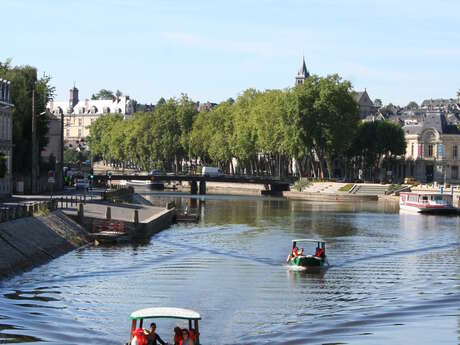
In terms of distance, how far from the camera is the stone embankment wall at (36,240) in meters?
61.4

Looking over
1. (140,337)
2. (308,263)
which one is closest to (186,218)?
(308,263)

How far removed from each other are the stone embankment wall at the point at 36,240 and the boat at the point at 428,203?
5898 centimetres

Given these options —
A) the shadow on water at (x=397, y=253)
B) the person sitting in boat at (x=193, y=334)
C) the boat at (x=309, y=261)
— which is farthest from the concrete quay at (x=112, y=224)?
the person sitting in boat at (x=193, y=334)

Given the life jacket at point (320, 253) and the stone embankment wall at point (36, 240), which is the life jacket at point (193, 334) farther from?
the life jacket at point (320, 253)

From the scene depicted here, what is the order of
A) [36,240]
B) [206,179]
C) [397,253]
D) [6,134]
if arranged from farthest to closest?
[206,179] < [6,134] < [397,253] < [36,240]

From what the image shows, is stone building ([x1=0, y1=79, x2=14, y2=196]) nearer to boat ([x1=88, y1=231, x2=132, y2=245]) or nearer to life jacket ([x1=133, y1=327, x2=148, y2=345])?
boat ([x1=88, y1=231, x2=132, y2=245])

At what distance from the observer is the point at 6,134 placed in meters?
111

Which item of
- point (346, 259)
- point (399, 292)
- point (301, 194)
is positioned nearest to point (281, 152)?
point (301, 194)

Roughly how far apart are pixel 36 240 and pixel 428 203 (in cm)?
7138

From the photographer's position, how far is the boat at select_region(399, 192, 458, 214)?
129938mm

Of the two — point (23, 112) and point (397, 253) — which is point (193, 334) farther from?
point (23, 112)


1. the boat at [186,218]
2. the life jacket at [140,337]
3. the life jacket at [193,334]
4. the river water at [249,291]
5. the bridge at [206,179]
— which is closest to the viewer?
the life jacket at [140,337]

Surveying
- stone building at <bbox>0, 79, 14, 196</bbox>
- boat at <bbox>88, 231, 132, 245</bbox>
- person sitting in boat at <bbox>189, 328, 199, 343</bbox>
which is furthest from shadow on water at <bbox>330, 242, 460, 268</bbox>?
stone building at <bbox>0, 79, 14, 196</bbox>

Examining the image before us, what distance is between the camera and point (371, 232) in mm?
98125
